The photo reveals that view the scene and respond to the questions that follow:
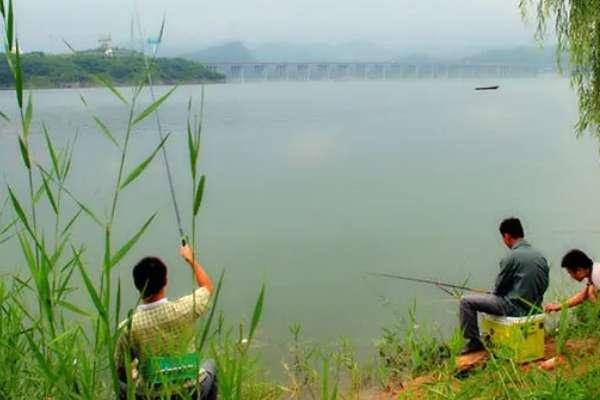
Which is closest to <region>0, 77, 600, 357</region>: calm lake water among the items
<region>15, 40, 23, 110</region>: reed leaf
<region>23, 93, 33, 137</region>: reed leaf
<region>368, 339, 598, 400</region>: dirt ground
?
<region>23, 93, 33, 137</region>: reed leaf

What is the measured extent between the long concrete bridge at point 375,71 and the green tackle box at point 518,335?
11472cm

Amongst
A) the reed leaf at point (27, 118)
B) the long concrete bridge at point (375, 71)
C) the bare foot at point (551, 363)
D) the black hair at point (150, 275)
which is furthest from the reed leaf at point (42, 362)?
the long concrete bridge at point (375, 71)

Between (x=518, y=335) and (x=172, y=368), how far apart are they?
83.5 inches

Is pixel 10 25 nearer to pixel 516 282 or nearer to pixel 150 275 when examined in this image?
pixel 150 275

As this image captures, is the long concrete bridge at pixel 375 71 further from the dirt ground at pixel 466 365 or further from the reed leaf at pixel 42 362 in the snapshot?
the reed leaf at pixel 42 362

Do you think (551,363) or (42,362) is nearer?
(42,362)

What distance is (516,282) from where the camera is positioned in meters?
4.01

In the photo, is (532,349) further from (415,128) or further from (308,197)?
(415,128)

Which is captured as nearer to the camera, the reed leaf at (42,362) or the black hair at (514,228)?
the reed leaf at (42,362)

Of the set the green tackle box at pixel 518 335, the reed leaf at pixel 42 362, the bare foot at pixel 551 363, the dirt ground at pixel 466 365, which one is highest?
the reed leaf at pixel 42 362

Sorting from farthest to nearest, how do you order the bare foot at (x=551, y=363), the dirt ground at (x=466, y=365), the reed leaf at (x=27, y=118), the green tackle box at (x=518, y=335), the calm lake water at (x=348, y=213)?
the calm lake water at (x=348, y=213), the dirt ground at (x=466, y=365), the bare foot at (x=551, y=363), the green tackle box at (x=518, y=335), the reed leaf at (x=27, y=118)

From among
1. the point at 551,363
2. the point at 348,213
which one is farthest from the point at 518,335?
the point at 348,213

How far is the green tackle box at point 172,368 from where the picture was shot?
6.74ft

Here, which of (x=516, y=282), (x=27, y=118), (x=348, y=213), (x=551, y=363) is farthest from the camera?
(x=348, y=213)
